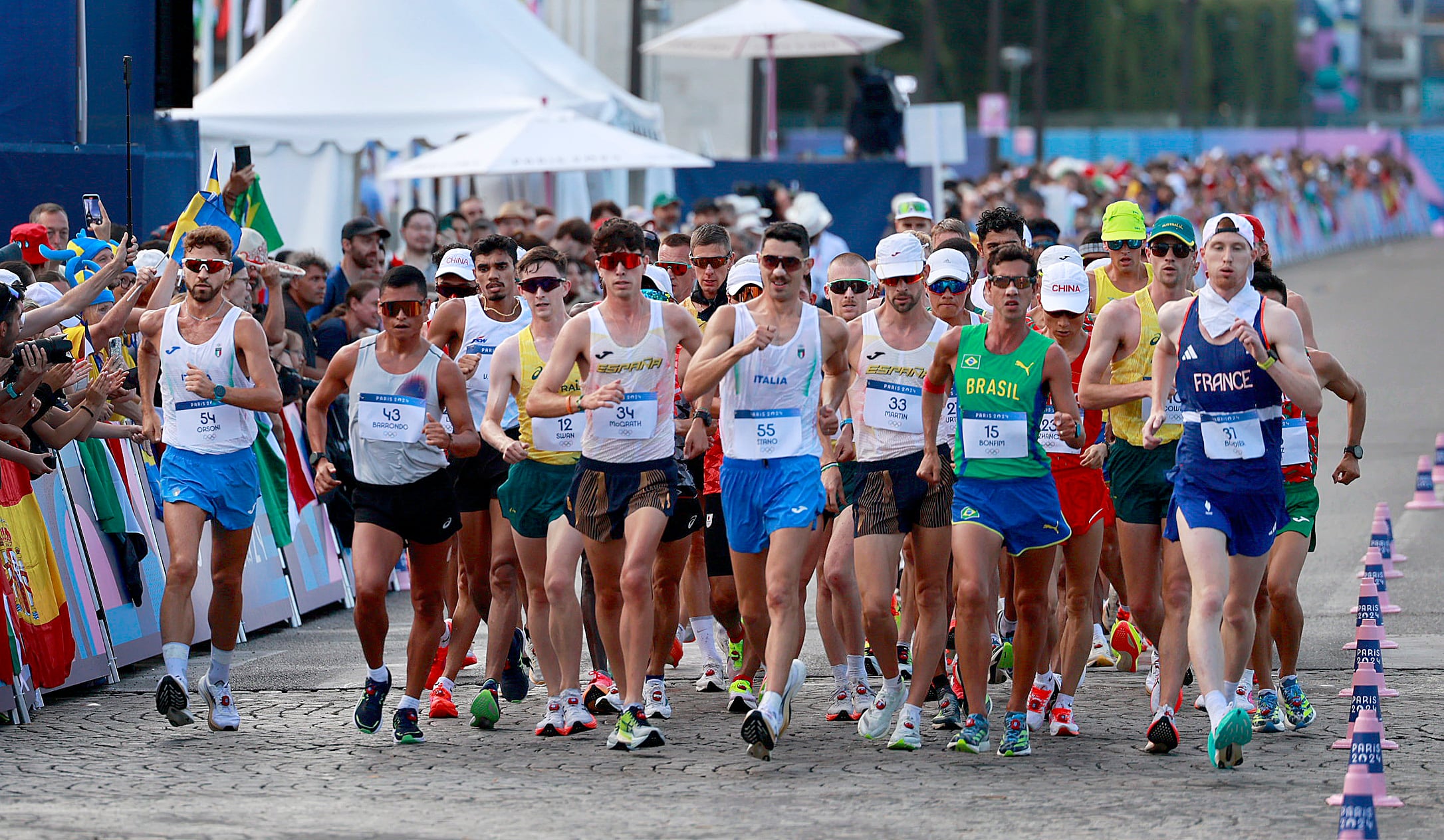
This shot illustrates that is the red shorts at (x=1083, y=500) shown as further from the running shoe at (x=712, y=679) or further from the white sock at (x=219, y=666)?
the white sock at (x=219, y=666)

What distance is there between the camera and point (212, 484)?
836 cm

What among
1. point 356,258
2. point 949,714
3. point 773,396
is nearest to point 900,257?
point 773,396

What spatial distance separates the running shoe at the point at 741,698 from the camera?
28.1ft

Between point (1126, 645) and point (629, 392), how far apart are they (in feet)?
10.4

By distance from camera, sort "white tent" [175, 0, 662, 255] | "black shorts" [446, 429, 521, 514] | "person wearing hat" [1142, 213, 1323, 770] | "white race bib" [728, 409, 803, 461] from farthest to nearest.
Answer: "white tent" [175, 0, 662, 255]
"black shorts" [446, 429, 521, 514]
"white race bib" [728, 409, 803, 461]
"person wearing hat" [1142, 213, 1323, 770]

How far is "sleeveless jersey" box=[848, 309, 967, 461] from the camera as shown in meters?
8.00

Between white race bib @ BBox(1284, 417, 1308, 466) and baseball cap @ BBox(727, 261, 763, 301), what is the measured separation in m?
2.21

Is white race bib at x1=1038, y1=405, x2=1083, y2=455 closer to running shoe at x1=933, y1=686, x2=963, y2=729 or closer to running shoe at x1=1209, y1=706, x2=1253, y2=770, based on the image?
running shoe at x1=933, y1=686, x2=963, y2=729

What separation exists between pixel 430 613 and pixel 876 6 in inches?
2735

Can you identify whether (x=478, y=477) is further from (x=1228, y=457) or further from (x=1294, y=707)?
(x=1294, y=707)

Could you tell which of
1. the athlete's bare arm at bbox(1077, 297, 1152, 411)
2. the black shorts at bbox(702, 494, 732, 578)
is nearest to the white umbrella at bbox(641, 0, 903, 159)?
the black shorts at bbox(702, 494, 732, 578)

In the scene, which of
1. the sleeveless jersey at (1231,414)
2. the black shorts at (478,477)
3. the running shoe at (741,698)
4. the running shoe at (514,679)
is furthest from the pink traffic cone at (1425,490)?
the black shorts at (478,477)

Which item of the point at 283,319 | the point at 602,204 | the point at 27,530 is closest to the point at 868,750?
the point at 27,530

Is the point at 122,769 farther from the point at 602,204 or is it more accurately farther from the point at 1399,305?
the point at 1399,305
